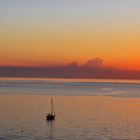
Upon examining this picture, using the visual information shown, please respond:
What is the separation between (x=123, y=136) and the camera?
4516 centimetres

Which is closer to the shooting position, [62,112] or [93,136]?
[93,136]

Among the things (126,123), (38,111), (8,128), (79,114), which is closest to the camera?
(8,128)

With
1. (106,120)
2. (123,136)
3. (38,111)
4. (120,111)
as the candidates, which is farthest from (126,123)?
(38,111)

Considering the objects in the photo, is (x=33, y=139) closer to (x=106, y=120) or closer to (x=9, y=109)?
(x=106, y=120)

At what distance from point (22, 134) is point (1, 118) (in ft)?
42.2

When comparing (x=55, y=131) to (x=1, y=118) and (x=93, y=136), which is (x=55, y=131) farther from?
(x=1, y=118)

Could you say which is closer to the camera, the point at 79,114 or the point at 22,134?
the point at 22,134

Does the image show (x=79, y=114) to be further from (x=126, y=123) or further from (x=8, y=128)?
(x=8, y=128)

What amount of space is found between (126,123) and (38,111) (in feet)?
62.3

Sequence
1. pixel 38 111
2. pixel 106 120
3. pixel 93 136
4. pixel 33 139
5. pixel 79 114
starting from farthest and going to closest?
pixel 38 111, pixel 79 114, pixel 106 120, pixel 93 136, pixel 33 139

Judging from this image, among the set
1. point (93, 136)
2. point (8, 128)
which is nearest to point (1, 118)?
point (8, 128)

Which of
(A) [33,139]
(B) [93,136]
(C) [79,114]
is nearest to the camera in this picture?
(A) [33,139]

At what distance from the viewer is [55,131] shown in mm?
49094

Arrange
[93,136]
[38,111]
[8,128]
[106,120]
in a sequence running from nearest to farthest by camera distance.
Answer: [93,136]
[8,128]
[106,120]
[38,111]
